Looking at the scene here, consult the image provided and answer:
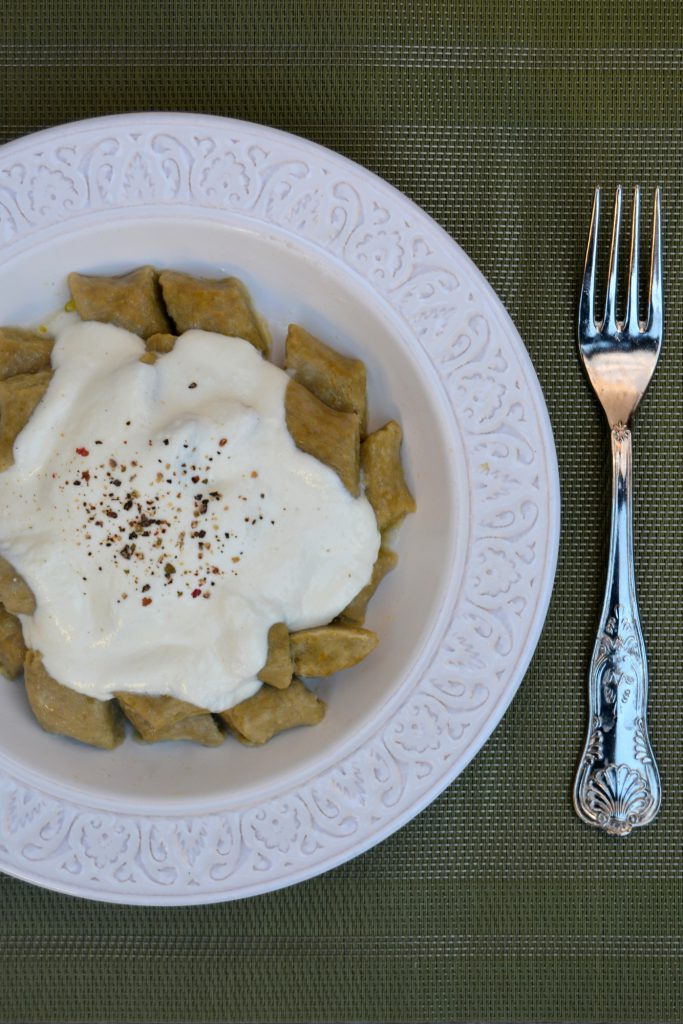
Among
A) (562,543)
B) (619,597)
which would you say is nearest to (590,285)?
(562,543)

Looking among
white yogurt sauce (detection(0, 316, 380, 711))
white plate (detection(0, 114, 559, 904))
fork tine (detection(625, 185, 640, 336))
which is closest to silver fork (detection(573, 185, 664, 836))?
fork tine (detection(625, 185, 640, 336))

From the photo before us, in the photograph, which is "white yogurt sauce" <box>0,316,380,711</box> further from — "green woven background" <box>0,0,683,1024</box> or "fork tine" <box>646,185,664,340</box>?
"fork tine" <box>646,185,664,340</box>

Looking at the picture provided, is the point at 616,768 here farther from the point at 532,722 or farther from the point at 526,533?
the point at 526,533

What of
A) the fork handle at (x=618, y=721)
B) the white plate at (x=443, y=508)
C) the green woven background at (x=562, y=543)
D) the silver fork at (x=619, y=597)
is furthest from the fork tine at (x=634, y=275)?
the white plate at (x=443, y=508)

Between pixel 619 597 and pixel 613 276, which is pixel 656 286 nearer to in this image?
pixel 613 276

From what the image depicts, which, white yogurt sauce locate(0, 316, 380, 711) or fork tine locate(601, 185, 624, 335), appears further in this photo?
fork tine locate(601, 185, 624, 335)
